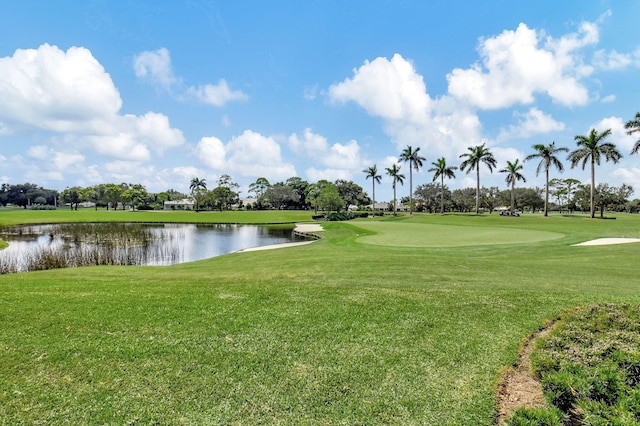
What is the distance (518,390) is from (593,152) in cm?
5300

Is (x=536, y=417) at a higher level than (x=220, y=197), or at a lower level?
lower

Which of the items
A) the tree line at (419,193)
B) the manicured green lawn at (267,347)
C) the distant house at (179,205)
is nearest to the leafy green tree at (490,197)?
the tree line at (419,193)

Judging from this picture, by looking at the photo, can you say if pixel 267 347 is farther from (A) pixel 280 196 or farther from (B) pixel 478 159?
(A) pixel 280 196

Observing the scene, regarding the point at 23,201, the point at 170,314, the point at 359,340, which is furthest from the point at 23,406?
the point at 23,201

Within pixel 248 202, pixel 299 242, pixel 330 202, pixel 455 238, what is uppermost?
pixel 248 202

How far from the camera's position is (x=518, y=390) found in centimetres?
371

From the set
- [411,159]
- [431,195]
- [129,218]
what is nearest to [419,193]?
[431,195]

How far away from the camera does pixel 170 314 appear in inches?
224

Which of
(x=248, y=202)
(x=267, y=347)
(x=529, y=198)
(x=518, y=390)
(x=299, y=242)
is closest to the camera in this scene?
(x=518, y=390)

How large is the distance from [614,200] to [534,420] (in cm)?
8838

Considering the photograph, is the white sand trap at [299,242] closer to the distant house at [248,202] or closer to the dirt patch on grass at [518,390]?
the dirt patch on grass at [518,390]

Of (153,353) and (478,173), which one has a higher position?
(478,173)

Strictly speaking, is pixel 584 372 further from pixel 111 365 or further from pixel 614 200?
pixel 614 200

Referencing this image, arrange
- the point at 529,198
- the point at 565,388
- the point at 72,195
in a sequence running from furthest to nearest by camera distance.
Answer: the point at 72,195, the point at 529,198, the point at 565,388
